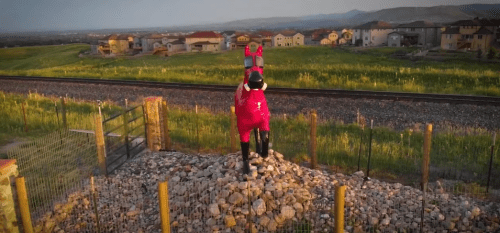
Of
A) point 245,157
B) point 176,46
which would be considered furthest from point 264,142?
point 176,46

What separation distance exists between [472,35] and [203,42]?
45448mm

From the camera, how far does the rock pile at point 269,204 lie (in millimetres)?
6676

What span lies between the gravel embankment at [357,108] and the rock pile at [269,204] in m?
6.28

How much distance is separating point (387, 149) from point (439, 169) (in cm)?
141

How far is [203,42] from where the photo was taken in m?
72.8

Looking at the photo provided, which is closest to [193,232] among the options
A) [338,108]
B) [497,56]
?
[338,108]

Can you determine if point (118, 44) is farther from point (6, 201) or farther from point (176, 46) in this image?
point (6, 201)

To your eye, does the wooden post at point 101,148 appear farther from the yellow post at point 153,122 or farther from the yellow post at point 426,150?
the yellow post at point 426,150

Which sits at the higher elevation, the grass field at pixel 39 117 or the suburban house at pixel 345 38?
the suburban house at pixel 345 38

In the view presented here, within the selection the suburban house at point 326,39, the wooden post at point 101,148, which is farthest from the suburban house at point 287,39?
the wooden post at point 101,148

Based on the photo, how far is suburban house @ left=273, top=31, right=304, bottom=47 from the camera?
276 feet

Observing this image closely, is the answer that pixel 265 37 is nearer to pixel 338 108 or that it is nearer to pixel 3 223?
pixel 338 108

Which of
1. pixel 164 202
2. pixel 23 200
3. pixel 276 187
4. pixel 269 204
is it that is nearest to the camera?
pixel 164 202

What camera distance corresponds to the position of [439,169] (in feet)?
31.1
